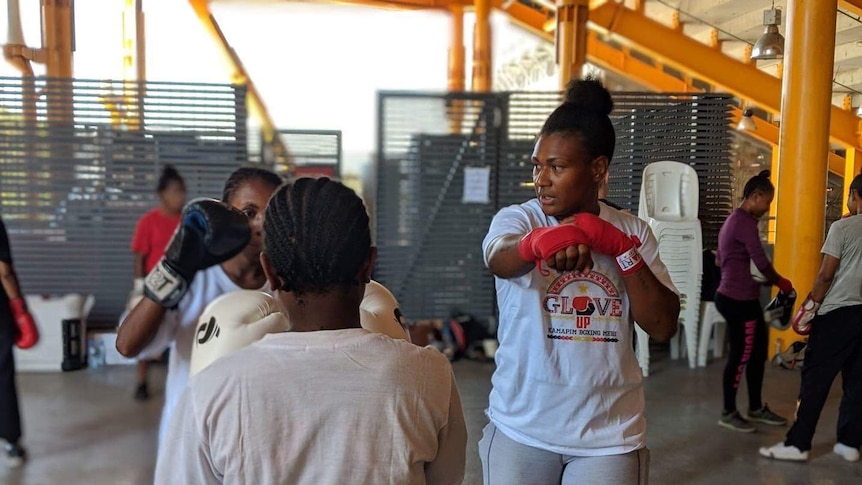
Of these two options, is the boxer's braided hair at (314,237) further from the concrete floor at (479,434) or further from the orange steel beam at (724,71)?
the concrete floor at (479,434)

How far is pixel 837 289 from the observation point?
2475mm

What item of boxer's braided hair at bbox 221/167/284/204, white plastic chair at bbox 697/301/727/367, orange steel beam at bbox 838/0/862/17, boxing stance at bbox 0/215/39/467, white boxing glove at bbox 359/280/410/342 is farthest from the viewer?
white plastic chair at bbox 697/301/727/367

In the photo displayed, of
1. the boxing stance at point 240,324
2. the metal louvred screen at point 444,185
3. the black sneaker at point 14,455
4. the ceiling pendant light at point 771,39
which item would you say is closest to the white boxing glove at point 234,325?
the boxing stance at point 240,324

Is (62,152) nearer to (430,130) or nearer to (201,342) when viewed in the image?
(430,130)

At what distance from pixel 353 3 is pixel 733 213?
157cm

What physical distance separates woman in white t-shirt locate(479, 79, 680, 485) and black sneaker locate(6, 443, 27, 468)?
261 centimetres

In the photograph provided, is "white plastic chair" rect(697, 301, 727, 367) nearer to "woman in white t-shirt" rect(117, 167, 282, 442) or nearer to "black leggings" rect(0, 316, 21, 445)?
"woman in white t-shirt" rect(117, 167, 282, 442)

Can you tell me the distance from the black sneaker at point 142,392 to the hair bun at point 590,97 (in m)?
3.38

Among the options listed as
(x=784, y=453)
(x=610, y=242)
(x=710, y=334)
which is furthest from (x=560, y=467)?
(x=710, y=334)

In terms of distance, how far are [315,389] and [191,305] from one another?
2.45ft

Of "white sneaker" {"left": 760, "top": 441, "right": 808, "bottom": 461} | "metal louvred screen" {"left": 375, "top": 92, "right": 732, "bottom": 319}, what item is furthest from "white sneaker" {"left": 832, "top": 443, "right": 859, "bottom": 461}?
"metal louvred screen" {"left": 375, "top": 92, "right": 732, "bottom": 319}

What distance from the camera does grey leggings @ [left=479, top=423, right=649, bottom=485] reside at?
55.3 inches

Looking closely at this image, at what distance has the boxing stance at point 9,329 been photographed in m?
2.93

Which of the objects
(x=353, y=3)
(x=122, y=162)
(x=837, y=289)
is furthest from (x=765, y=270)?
(x=122, y=162)
